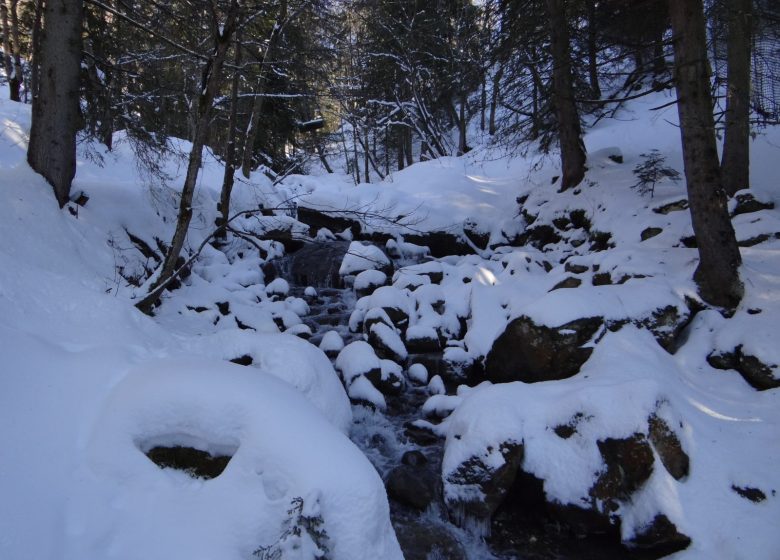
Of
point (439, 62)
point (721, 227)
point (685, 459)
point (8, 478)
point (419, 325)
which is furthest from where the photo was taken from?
point (439, 62)

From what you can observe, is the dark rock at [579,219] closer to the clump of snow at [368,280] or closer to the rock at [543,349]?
the clump of snow at [368,280]

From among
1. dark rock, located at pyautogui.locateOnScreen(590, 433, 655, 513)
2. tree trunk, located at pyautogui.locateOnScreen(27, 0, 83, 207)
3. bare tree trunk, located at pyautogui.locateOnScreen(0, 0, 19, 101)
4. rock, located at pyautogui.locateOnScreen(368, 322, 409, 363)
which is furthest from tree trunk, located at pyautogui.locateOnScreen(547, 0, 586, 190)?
bare tree trunk, located at pyautogui.locateOnScreen(0, 0, 19, 101)

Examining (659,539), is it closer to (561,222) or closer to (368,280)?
(368,280)

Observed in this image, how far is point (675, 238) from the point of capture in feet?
24.7

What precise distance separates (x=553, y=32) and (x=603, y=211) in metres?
4.05

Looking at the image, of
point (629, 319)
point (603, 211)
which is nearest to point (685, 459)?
point (629, 319)

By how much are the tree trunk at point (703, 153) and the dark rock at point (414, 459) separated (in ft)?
13.4

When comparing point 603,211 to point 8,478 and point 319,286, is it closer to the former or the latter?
point 319,286

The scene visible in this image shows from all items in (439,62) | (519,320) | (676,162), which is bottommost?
(519,320)

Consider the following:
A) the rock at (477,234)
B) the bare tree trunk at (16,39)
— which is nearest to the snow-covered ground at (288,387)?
the rock at (477,234)

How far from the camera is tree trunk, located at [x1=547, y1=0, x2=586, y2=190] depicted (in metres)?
9.98

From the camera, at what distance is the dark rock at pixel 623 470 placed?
4.20 meters

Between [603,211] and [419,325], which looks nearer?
[419,325]

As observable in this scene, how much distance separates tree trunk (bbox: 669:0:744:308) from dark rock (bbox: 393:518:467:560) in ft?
14.2
